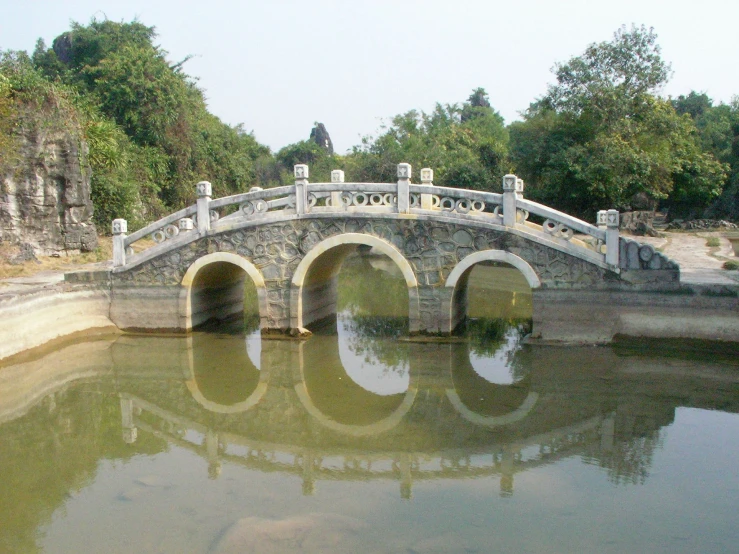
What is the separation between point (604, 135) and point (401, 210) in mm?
10681

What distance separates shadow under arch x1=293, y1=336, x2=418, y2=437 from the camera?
7.88 meters

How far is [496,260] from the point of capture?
1020 centimetres

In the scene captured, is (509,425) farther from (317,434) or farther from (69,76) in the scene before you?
(69,76)

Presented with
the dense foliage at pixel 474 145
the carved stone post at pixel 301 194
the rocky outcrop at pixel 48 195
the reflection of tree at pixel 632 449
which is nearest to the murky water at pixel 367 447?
the reflection of tree at pixel 632 449

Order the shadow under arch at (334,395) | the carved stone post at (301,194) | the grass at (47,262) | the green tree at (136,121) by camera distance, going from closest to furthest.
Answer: the shadow under arch at (334,395), the carved stone post at (301,194), the grass at (47,262), the green tree at (136,121)

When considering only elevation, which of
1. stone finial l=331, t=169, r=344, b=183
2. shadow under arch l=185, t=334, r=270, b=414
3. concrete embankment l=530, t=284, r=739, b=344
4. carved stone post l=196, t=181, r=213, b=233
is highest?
stone finial l=331, t=169, r=344, b=183

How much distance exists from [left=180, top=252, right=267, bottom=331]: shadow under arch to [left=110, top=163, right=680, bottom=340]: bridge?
0.08 ft

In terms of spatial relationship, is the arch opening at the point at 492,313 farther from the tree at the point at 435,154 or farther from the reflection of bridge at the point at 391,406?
the tree at the point at 435,154

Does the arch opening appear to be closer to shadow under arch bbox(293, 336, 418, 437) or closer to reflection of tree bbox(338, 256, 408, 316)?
shadow under arch bbox(293, 336, 418, 437)

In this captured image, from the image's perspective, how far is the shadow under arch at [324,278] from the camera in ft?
35.3

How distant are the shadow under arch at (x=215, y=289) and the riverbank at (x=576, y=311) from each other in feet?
4.65

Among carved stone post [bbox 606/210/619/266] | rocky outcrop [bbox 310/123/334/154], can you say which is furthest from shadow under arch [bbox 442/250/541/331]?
rocky outcrop [bbox 310/123/334/154]

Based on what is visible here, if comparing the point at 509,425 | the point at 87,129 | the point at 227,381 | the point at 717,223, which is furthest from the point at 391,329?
the point at 717,223

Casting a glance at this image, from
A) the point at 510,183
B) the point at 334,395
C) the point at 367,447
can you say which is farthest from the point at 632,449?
the point at 510,183
